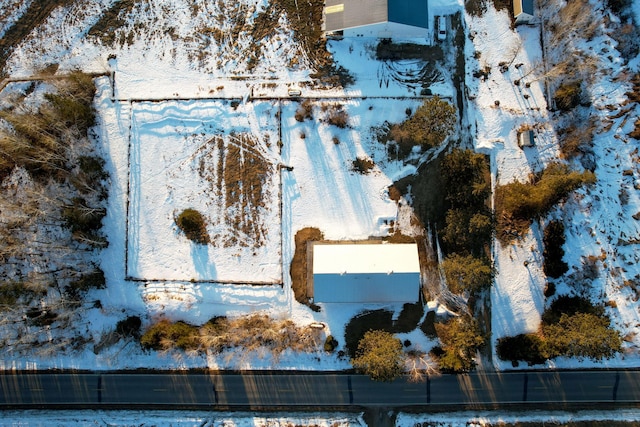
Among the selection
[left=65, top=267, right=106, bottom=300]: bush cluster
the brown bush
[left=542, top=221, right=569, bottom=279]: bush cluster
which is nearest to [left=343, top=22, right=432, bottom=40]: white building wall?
the brown bush

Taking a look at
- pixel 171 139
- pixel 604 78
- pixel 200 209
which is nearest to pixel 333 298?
pixel 200 209

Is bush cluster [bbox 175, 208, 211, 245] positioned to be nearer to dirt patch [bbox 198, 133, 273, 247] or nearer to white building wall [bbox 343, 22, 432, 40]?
dirt patch [bbox 198, 133, 273, 247]

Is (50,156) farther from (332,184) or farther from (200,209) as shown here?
(332,184)

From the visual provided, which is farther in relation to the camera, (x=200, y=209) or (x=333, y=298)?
(x=200, y=209)

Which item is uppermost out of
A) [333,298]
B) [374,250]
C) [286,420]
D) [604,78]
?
[604,78]

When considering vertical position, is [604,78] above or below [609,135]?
above

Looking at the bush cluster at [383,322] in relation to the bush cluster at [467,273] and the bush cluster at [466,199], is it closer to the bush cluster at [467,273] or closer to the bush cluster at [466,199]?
the bush cluster at [467,273]

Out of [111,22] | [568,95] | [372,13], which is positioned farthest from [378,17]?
[111,22]
